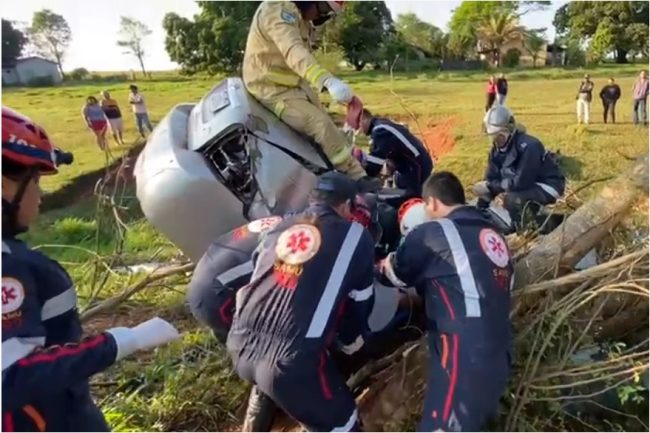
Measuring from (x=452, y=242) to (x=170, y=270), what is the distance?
2214 mm

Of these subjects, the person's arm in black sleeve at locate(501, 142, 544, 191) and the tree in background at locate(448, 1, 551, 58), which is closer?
the person's arm in black sleeve at locate(501, 142, 544, 191)

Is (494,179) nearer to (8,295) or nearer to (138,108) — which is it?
(8,295)

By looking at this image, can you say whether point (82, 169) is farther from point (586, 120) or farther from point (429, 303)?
point (429, 303)

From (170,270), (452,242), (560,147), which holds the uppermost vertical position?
(452,242)

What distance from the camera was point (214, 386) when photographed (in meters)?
3.70

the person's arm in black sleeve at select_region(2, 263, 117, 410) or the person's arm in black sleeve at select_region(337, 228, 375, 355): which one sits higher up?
the person's arm in black sleeve at select_region(2, 263, 117, 410)

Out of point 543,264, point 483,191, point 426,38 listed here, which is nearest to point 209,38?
point 426,38

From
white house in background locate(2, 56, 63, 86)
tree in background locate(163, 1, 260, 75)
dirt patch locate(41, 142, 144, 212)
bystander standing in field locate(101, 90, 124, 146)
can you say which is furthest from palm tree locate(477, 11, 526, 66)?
white house in background locate(2, 56, 63, 86)

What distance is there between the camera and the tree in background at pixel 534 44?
63.3 ft

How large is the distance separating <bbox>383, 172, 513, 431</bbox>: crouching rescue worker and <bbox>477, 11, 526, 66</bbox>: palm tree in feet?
49.0

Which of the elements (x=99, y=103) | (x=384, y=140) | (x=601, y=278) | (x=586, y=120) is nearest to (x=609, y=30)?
(x=586, y=120)

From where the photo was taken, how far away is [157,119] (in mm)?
11578

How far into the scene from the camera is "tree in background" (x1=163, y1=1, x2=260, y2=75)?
11.2m

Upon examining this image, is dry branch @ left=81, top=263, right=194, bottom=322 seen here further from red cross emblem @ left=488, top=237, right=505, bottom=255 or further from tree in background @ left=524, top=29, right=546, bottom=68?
tree in background @ left=524, top=29, right=546, bottom=68
